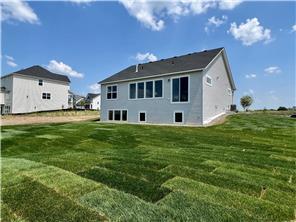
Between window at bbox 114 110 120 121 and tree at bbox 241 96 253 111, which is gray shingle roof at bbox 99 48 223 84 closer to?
window at bbox 114 110 120 121

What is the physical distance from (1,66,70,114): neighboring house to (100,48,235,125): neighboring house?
767 inches

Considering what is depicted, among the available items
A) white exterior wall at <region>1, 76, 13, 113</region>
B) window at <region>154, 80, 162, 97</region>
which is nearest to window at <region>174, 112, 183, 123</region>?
window at <region>154, 80, 162, 97</region>

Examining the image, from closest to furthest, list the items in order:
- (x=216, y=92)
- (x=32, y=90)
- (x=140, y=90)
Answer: (x=216, y=92) < (x=140, y=90) < (x=32, y=90)

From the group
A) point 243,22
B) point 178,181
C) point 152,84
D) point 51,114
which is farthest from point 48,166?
point 51,114

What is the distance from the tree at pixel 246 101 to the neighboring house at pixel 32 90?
34556 millimetres

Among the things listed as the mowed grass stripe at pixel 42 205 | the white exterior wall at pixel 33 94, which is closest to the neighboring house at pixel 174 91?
the mowed grass stripe at pixel 42 205

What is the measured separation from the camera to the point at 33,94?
118 ft

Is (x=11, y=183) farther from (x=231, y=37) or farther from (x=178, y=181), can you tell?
(x=231, y=37)

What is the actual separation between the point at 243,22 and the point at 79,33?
595 inches

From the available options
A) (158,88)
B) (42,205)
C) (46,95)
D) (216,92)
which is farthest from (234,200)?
(46,95)

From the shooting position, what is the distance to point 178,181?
374cm

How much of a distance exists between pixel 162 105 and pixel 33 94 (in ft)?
91.9

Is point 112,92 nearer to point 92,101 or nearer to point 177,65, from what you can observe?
point 177,65

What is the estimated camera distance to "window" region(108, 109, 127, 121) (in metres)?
21.2
